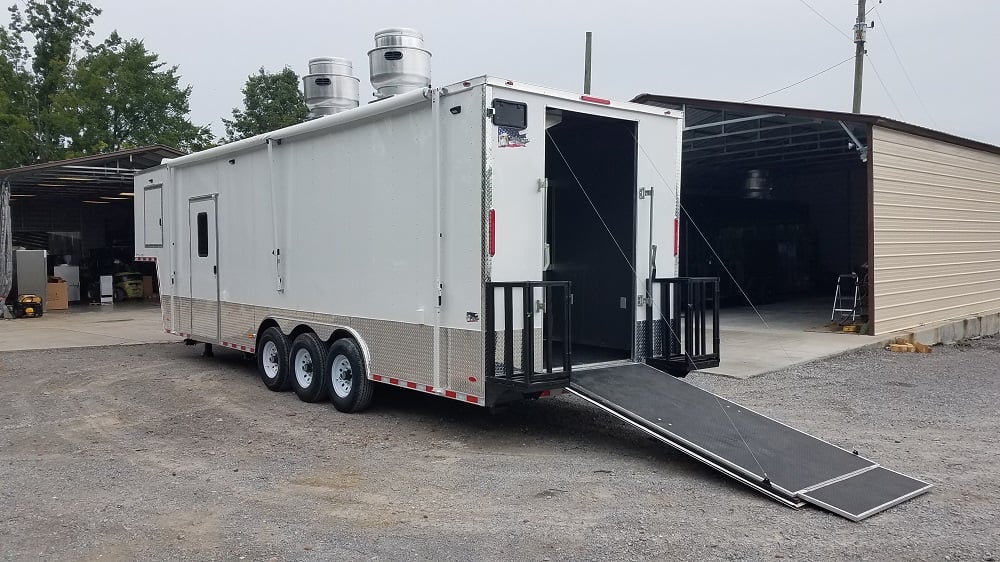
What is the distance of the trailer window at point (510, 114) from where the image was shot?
245 inches

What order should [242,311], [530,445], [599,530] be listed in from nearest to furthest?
[599,530], [530,445], [242,311]

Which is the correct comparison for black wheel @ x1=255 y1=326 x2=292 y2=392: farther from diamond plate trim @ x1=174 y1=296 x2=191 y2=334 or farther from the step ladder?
the step ladder

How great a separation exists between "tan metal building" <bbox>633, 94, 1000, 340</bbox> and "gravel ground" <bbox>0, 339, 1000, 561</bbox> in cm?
534

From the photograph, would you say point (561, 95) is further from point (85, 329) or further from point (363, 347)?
point (85, 329)

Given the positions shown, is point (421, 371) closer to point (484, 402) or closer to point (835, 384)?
point (484, 402)

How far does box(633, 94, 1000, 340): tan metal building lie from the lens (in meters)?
14.0

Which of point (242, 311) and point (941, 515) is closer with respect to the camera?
point (941, 515)

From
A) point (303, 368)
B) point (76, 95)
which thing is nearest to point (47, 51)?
point (76, 95)

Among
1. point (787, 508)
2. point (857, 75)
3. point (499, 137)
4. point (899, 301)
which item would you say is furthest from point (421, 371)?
point (857, 75)

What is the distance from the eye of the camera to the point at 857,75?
22.6 metres

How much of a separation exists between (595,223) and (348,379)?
2.90 m

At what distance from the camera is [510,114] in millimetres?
6293

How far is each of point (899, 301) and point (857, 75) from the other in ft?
Result: 35.1

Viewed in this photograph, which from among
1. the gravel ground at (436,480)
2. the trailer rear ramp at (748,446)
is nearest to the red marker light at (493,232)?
the trailer rear ramp at (748,446)
